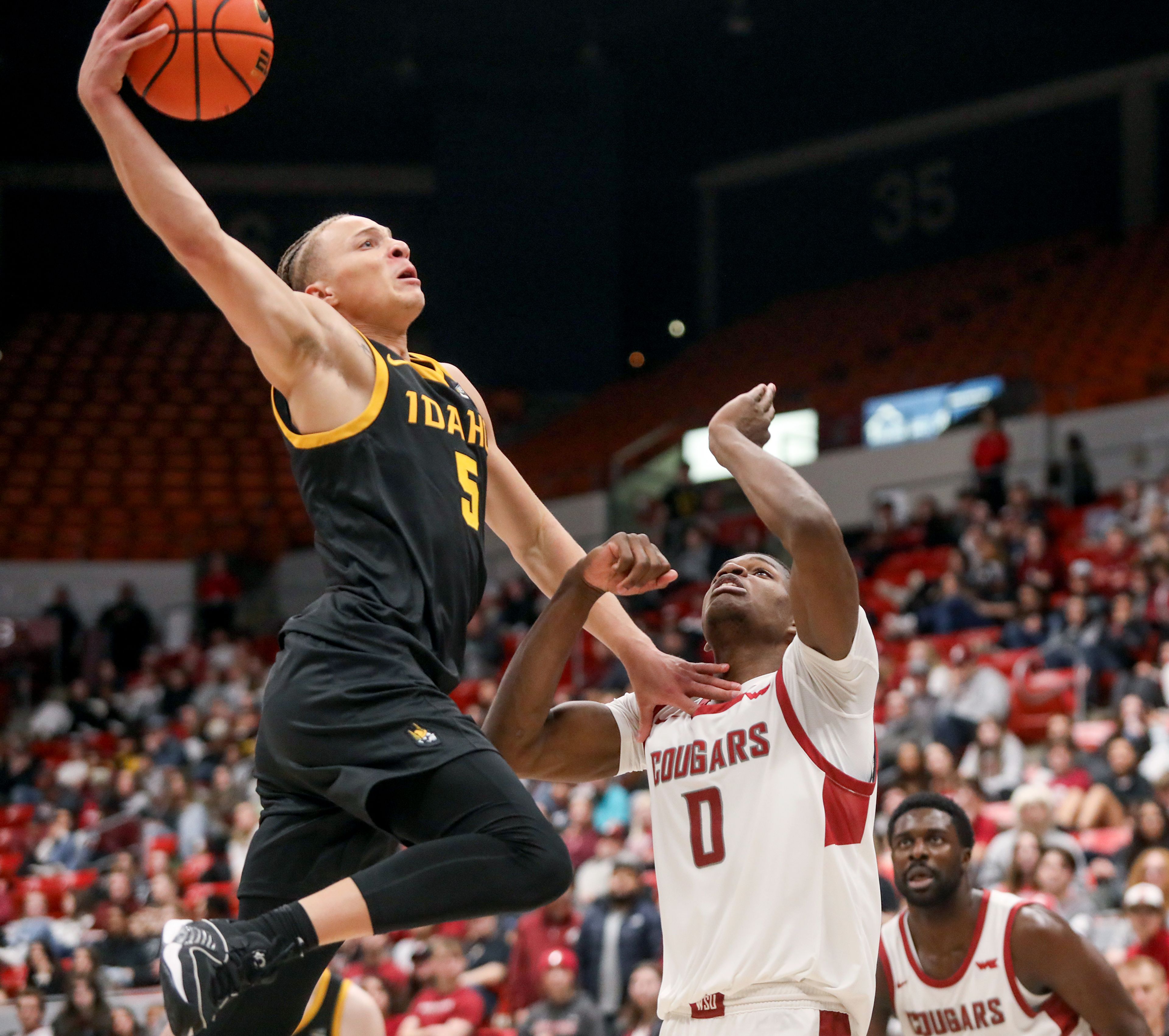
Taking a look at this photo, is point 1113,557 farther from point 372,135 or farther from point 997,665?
point 372,135

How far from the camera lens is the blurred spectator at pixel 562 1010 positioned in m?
9.24

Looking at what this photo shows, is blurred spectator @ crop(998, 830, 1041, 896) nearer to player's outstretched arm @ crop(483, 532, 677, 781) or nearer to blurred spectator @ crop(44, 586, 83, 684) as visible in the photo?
player's outstretched arm @ crop(483, 532, 677, 781)

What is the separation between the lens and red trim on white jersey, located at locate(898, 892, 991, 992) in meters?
5.20

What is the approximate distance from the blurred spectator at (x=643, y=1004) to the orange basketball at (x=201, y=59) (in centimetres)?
631

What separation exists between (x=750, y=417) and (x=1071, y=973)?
2.11 m

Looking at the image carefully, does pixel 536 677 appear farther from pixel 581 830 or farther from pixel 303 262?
pixel 581 830

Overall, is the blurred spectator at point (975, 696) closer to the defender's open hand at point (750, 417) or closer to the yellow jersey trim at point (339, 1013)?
the yellow jersey trim at point (339, 1013)

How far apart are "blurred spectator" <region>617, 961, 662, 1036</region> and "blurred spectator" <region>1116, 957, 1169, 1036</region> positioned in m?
2.62

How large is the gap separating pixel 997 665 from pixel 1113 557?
5.60 ft

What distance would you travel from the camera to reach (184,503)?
2138 cm

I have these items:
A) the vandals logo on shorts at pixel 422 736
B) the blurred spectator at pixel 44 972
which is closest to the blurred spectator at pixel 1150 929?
the vandals logo on shorts at pixel 422 736

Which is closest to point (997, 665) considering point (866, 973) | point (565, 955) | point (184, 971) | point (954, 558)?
point (954, 558)

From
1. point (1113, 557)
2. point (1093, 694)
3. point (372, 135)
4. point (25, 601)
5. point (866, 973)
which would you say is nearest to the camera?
point (866, 973)

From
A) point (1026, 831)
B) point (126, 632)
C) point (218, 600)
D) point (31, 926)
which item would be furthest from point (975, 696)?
point (126, 632)
